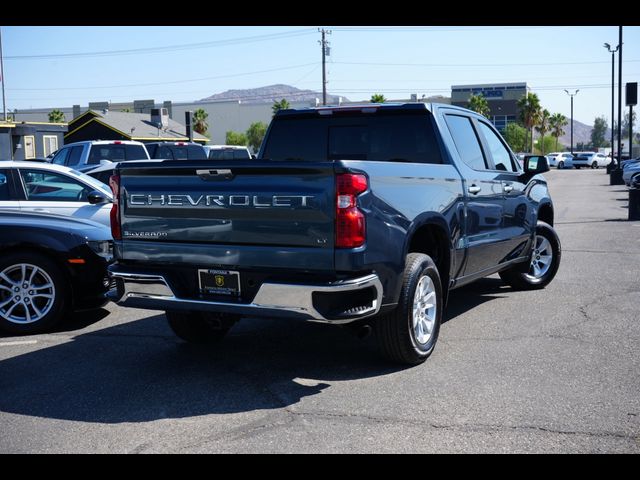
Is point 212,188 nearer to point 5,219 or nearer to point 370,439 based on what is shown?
point 370,439

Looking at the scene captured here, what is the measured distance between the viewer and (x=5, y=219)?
741 centimetres

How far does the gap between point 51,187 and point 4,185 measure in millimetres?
526

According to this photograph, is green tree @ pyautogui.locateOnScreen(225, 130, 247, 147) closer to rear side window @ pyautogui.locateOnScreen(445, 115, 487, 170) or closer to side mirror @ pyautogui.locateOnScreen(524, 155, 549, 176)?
side mirror @ pyautogui.locateOnScreen(524, 155, 549, 176)

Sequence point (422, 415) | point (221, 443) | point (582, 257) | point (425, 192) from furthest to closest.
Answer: point (582, 257) → point (425, 192) → point (422, 415) → point (221, 443)

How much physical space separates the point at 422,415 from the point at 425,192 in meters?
1.93

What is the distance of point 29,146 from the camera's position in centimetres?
5012

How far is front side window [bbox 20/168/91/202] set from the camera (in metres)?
8.53

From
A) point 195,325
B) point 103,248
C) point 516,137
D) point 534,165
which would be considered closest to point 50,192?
point 103,248

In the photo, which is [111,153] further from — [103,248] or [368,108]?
[368,108]

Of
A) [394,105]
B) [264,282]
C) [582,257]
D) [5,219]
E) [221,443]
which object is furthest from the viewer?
[582,257]

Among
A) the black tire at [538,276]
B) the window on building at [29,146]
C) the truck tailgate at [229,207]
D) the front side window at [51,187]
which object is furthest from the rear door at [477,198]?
the window on building at [29,146]

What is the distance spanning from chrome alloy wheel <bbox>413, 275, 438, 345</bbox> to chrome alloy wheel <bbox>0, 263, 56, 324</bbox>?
3.55 meters

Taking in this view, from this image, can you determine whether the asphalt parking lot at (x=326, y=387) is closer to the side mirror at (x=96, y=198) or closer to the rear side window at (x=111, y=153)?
the side mirror at (x=96, y=198)

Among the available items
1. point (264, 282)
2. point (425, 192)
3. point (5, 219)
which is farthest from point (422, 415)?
point (5, 219)
